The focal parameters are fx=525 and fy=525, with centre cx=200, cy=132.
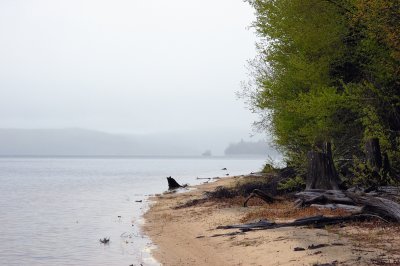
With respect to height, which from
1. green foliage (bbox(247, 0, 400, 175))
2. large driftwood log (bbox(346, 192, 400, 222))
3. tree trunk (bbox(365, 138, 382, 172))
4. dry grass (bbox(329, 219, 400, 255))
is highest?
green foliage (bbox(247, 0, 400, 175))

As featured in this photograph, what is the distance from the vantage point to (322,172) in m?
22.2

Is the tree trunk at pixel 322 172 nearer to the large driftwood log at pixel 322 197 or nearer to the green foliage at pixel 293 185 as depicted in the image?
the large driftwood log at pixel 322 197

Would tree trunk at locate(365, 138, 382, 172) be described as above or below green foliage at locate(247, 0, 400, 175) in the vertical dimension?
below

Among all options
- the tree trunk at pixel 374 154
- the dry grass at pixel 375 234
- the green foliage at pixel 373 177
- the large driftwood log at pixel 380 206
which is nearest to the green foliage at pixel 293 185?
the tree trunk at pixel 374 154

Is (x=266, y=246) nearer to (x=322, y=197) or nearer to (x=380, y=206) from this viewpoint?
(x=380, y=206)

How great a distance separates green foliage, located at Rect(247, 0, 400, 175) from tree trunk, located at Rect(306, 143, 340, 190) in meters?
1.80

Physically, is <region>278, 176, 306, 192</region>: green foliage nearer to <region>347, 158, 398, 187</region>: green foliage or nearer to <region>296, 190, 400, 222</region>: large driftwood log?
<region>296, 190, 400, 222</region>: large driftwood log

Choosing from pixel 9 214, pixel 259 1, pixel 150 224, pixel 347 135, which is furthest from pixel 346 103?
pixel 9 214

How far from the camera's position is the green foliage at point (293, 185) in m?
25.1

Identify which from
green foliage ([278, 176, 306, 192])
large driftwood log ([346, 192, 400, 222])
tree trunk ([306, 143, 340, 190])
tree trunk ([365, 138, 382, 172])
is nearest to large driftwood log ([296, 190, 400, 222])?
large driftwood log ([346, 192, 400, 222])

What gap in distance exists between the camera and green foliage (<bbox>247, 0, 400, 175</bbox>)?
70.5ft

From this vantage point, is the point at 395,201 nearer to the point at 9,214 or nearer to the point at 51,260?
the point at 51,260

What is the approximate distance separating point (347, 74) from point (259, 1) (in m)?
6.79

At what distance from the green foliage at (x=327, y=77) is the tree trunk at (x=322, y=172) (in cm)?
180
